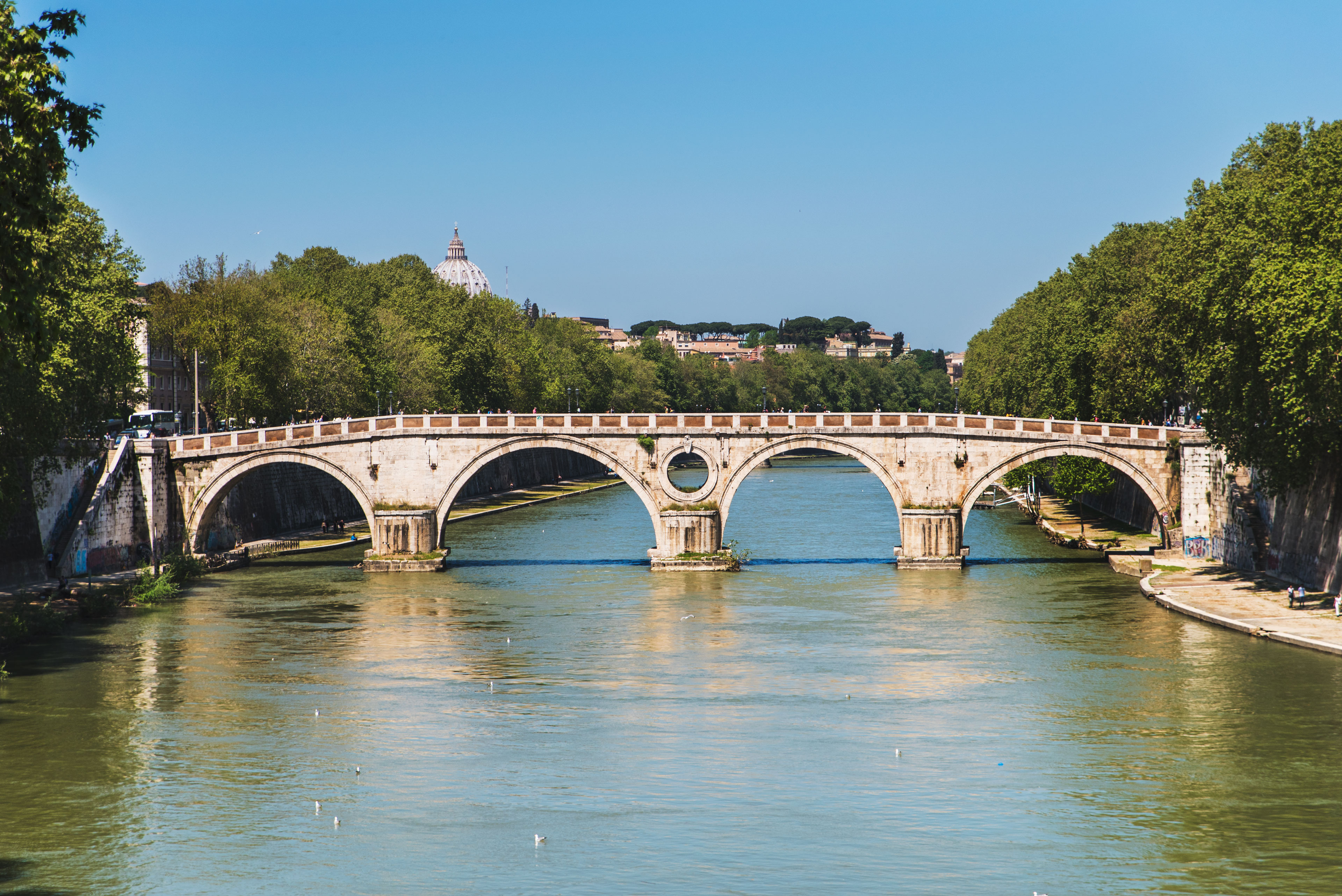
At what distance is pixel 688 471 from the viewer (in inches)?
5290

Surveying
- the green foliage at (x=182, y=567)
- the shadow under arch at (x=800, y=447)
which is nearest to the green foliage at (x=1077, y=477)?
the shadow under arch at (x=800, y=447)

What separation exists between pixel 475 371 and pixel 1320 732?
75.6m

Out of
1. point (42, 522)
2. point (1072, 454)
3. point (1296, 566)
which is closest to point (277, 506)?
point (42, 522)

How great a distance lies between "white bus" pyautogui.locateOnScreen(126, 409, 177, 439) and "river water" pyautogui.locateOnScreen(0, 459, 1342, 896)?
78.8 feet

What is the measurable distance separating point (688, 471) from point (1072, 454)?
248 ft

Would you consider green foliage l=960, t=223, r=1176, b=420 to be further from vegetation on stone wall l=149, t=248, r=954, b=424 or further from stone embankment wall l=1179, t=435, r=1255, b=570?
vegetation on stone wall l=149, t=248, r=954, b=424

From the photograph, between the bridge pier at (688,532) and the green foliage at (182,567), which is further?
the bridge pier at (688,532)

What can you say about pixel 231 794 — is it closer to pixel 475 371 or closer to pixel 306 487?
pixel 306 487

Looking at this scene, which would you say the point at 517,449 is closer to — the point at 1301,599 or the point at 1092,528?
the point at 1092,528

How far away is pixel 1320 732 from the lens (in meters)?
31.7

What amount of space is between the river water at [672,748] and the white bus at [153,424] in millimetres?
24012

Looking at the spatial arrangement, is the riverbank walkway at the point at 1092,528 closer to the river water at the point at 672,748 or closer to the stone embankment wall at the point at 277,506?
the river water at the point at 672,748

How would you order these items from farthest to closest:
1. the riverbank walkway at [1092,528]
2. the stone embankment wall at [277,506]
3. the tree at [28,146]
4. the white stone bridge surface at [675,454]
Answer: the stone embankment wall at [277,506], the riverbank walkway at [1092,528], the white stone bridge surface at [675,454], the tree at [28,146]

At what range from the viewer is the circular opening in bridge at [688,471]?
117m
